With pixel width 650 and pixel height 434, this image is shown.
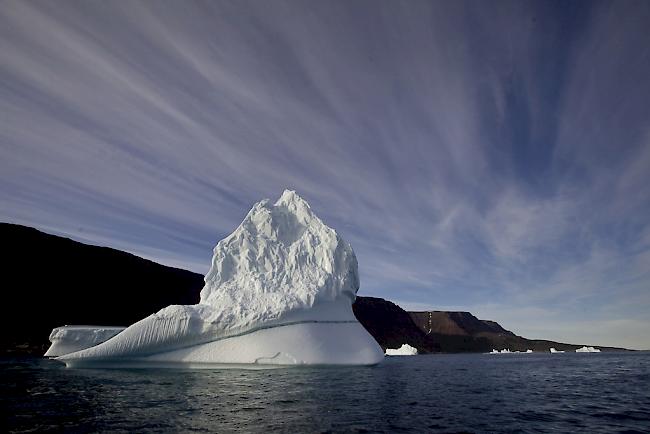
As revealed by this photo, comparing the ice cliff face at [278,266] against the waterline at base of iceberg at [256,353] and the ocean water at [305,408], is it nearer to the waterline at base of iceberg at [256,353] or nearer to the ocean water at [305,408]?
the waterline at base of iceberg at [256,353]

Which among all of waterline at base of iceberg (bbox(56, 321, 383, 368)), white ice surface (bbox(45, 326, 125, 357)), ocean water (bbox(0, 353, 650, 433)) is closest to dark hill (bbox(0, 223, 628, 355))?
white ice surface (bbox(45, 326, 125, 357))

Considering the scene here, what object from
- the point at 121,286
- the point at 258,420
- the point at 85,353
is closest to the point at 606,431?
the point at 258,420

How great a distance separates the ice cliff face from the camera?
76.1ft

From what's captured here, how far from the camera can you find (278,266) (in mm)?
26531

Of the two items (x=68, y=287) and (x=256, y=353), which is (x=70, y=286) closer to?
(x=68, y=287)

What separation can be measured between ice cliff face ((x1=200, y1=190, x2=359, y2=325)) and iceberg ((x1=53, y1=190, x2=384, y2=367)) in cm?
7

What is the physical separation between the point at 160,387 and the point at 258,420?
294 inches

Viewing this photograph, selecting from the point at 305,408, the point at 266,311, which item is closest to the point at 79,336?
the point at 266,311

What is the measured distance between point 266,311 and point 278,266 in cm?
455

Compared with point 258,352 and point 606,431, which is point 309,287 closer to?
point 258,352

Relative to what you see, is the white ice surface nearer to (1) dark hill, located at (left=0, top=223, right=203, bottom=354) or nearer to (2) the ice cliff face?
(2) the ice cliff face

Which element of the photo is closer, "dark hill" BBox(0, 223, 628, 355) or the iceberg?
the iceberg

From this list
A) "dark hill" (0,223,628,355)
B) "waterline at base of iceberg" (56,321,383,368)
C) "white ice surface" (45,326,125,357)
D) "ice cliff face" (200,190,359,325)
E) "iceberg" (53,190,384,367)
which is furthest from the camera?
"dark hill" (0,223,628,355)

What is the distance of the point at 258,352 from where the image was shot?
2161 centimetres
